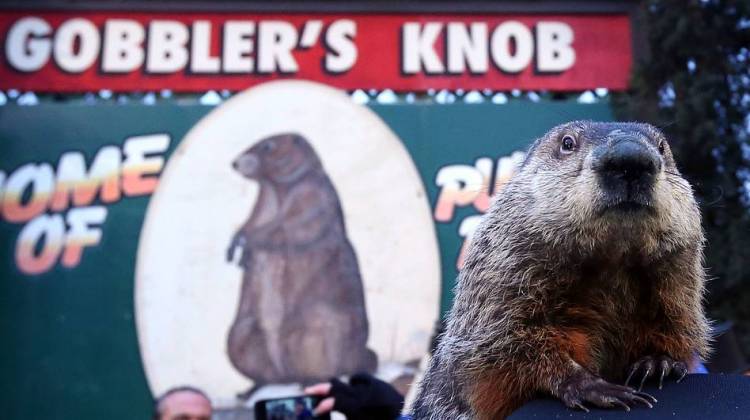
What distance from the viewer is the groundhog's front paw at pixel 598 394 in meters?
1.08

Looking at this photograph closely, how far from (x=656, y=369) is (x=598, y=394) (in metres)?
0.20

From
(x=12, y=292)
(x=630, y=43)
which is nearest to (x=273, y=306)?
(x=12, y=292)

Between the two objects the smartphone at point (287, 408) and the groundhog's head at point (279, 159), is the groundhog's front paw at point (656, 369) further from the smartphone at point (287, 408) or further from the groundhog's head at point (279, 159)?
the groundhog's head at point (279, 159)

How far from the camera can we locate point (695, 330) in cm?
135

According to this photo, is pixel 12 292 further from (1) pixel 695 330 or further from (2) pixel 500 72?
(1) pixel 695 330

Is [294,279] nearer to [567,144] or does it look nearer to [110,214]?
[110,214]

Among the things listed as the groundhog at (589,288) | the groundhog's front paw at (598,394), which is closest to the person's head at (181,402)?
the groundhog at (589,288)

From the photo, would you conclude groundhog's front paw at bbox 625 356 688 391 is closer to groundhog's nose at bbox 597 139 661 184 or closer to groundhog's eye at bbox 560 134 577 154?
groundhog's nose at bbox 597 139 661 184

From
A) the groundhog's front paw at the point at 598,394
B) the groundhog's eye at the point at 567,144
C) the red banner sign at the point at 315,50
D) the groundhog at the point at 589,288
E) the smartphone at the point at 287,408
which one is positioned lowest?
the smartphone at the point at 287,408

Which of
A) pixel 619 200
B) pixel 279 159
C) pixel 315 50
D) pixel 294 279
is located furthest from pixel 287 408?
pixel 315 50

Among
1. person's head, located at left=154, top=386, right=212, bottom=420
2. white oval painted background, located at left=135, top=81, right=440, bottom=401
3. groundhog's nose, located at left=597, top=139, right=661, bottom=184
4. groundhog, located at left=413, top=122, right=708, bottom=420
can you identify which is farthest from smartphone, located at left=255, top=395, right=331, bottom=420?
person's head, located at left=154, top=386, right=212, bottom=420

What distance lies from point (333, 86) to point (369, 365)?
312cm

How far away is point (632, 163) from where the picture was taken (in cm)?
118

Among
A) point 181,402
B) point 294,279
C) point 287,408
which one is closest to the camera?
point 287,408
